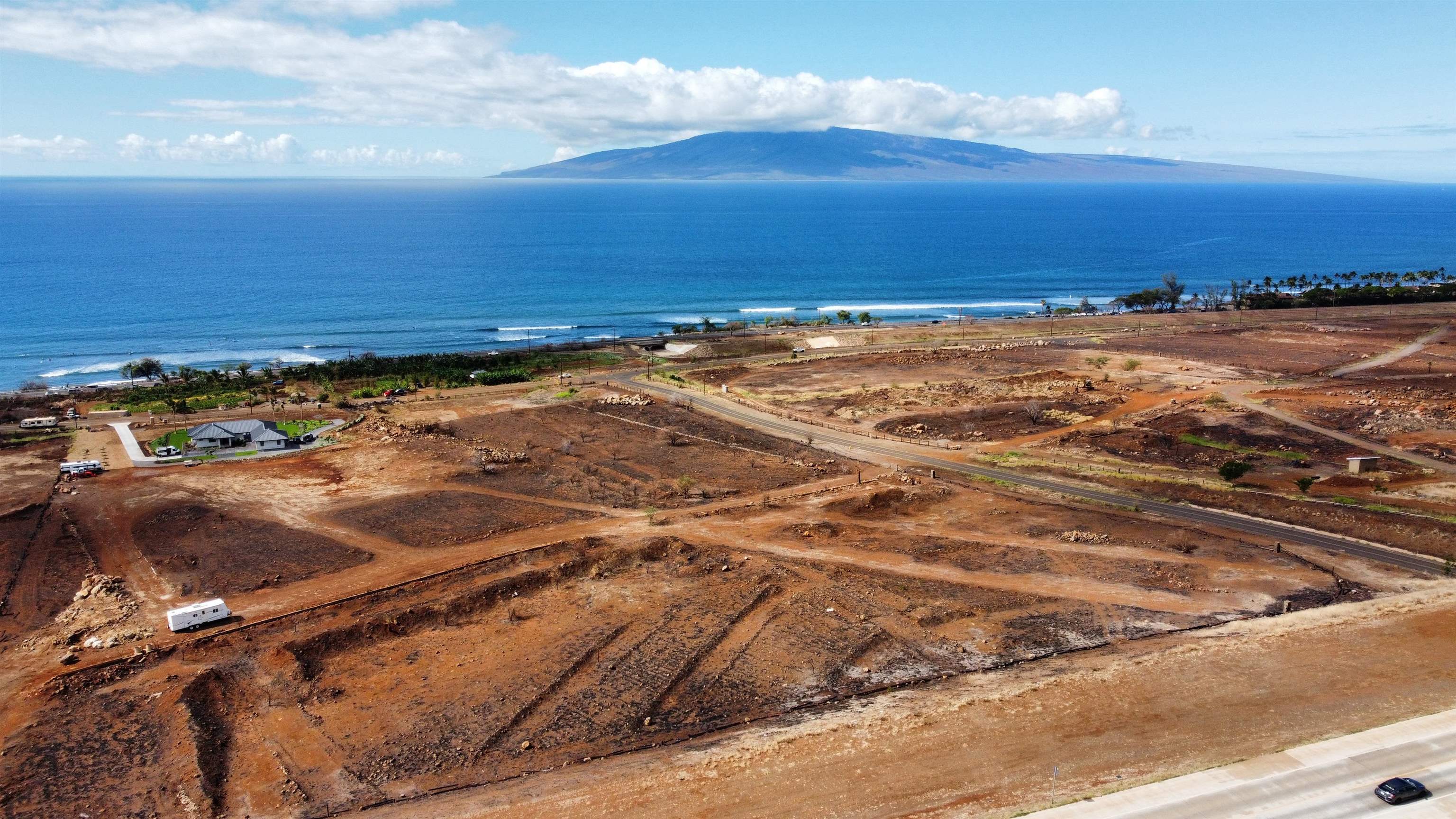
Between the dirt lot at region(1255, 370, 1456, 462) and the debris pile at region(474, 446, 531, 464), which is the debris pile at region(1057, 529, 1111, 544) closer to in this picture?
the dirt lot at region(1255, 370, 1456, 462)

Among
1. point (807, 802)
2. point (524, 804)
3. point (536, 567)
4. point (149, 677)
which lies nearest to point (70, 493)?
point (149, 677)

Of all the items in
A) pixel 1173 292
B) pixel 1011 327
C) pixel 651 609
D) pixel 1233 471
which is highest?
pixel 1173 292

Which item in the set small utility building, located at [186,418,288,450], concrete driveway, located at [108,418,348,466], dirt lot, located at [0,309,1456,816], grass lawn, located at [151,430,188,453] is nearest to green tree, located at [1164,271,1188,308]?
dirt lot, located at [0,309,1456,816]

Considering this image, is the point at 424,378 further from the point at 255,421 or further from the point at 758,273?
the point at 758,273

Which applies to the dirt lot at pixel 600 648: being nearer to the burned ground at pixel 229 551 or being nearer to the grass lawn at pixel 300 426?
the burned ground at pixel 229 551

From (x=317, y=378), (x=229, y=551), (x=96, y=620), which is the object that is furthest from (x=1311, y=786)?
(x=317, y=378)

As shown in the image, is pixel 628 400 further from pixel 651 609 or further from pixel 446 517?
pixel 651 609
